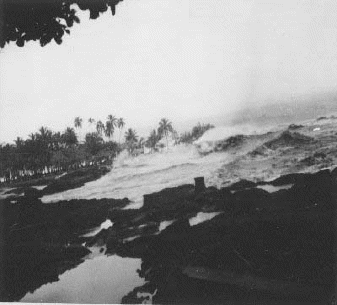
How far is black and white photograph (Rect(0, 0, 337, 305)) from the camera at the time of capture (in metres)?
3.77

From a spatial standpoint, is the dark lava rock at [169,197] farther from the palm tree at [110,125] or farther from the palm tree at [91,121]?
the palm tree at [91,121]

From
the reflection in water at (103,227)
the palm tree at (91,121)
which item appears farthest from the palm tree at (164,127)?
the reflection in water at (103,227)

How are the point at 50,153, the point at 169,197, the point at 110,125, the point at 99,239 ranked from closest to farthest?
1. the point at 169,197
2. the point at 99,239
3. the point at 110,125
4. the point at 50,153

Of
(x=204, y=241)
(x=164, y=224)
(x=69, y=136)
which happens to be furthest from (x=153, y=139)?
(x=204, y=241)

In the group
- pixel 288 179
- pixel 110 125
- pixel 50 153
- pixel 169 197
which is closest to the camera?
pixel 288 179

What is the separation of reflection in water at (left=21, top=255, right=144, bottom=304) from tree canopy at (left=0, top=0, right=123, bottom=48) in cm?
229

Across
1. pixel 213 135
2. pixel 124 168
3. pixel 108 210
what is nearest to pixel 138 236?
pixel 108 210

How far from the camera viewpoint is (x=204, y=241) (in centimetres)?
393

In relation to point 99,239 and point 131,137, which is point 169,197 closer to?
point 131,137

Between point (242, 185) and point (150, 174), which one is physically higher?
point (150, 174)

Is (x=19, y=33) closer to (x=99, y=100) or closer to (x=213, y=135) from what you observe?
(x=99, y=100)

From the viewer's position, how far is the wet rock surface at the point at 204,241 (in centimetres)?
362

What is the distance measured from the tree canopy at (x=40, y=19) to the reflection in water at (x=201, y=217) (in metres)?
2.16

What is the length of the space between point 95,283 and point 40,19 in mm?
2625
